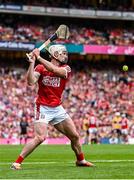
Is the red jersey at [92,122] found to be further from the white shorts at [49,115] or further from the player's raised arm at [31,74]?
the player's raised arm at [31,74]

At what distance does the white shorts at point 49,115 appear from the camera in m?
13.4

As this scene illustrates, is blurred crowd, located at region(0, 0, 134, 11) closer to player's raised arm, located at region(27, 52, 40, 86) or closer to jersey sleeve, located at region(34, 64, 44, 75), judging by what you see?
jersey sleeve, located at region(34, 64, 44, 75)

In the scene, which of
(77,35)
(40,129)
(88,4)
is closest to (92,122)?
(77,35)

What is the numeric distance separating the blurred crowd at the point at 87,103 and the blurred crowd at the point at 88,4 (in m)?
5.33

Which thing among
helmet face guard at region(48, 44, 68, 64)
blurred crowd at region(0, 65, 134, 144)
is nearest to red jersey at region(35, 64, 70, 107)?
helmet face guard at region(48, 44, 68, 64)

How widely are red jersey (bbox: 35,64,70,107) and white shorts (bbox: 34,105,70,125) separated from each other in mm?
94

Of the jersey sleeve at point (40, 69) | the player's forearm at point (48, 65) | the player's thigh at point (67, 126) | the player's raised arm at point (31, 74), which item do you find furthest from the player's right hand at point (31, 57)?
the player's thigh at point (67, 126)

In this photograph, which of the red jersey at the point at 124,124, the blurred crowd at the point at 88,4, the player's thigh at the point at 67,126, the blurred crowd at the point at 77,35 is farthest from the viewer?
the blurred crowd at the point at 88,4

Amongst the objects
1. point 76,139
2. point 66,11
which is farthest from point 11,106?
point 76,139

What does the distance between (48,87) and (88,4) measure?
39679mm

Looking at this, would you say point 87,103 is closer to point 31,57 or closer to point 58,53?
point 58,53

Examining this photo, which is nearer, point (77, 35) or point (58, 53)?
point (58, 53)

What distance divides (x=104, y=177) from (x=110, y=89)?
35.2 m

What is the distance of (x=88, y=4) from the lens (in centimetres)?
5262
